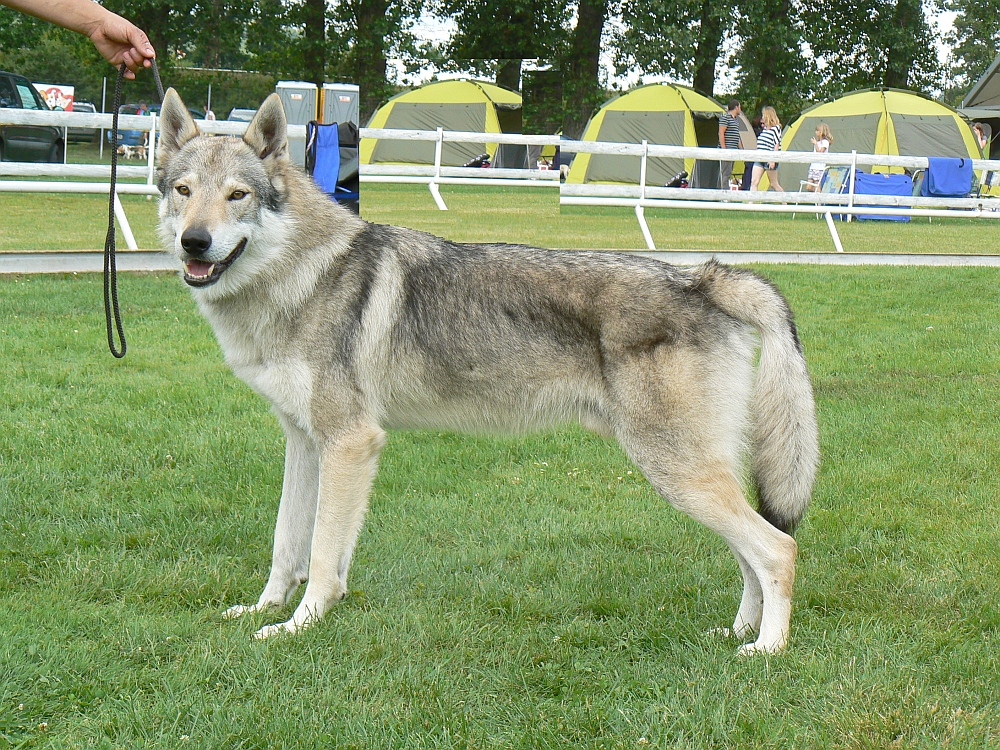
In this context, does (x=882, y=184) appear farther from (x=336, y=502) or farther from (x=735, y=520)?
(x=336, y=502)

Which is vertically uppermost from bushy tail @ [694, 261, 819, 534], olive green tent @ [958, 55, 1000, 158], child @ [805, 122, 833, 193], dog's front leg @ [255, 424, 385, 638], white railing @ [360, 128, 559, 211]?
olive green tent @ [958, 55, 1000, 158]

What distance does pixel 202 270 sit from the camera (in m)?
3.46

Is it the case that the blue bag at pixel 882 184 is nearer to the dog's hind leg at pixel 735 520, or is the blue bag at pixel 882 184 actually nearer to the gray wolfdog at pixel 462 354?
the gray wolfdog at pixel 462 354

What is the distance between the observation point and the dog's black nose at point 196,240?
3.35m

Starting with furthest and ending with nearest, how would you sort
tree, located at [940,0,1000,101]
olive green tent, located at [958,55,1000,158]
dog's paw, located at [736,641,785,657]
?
1. tree, located at [940,0,1000,101]
2. olive green tent, located at [958,55,1000,158]
3. dog's paw, located at [736,641,785,657]

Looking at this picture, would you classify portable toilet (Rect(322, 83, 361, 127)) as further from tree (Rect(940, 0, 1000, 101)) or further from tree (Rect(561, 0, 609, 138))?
tree (Rect(940, 0, 1000, 101))

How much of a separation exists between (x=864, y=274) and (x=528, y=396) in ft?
29.7

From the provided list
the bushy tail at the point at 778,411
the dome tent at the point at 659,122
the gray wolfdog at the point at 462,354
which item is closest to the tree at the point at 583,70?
the dome tent at the point at 659,122

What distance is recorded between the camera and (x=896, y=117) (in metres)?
22.5

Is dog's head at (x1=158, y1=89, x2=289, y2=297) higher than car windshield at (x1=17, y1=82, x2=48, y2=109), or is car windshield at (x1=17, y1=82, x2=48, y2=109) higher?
car windshield at (x1=17, y1=82, x2=48, y2=109)

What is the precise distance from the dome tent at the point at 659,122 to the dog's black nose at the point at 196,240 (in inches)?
838

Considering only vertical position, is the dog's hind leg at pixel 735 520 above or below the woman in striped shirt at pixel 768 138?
below

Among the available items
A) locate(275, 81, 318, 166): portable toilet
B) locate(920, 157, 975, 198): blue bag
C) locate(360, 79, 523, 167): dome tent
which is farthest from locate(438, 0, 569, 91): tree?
locate(275, 81, 318, 166): portable toilet

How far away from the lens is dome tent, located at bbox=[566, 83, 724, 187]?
79.4 feet
